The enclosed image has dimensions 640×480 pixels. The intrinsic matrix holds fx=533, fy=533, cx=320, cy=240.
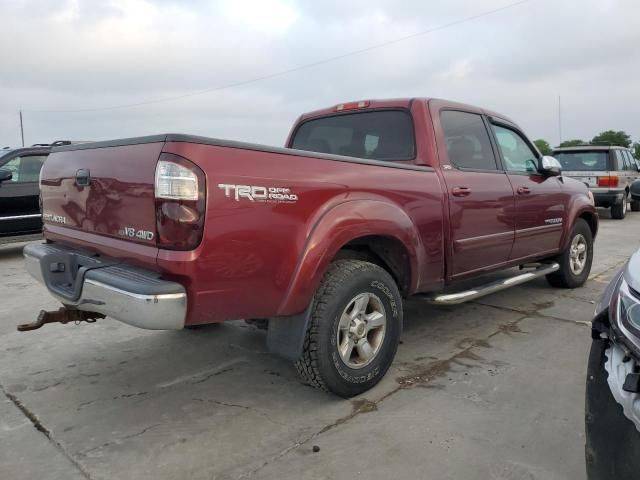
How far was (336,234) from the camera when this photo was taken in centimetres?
296

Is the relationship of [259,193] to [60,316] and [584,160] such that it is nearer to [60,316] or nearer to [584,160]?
[60,316]

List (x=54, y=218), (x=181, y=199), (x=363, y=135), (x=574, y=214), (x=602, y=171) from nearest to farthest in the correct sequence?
(x=181, y=199), (x=54, y=218), (x=363, y=135), (x=574, y=214), (x=602, y=171)

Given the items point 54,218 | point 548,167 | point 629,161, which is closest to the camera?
point 54,218

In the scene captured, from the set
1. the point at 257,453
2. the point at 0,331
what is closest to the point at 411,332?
the point at 257,453

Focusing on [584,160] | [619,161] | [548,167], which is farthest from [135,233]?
[619,161]

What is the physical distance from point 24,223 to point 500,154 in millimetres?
7382

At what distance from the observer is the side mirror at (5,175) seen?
824 centimetres

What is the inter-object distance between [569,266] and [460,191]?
2.51 m

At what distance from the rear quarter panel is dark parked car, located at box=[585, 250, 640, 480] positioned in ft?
4.69

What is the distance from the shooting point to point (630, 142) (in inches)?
2061

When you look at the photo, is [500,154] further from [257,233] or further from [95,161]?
[95,161]

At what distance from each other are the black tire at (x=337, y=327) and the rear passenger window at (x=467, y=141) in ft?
4.37

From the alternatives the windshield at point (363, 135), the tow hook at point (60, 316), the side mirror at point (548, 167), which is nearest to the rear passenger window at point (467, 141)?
the windshield at point (363, 135)

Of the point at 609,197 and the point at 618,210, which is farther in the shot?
the point at 618,210
